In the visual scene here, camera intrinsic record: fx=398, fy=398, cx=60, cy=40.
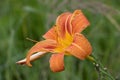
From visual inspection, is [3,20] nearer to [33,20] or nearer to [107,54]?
[33,20]

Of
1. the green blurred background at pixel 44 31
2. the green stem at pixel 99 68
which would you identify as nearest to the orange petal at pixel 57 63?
the green stem at pixel 99 68

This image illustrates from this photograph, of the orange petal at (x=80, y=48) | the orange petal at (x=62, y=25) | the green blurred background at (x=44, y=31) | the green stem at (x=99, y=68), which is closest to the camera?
the orange petal at (x=80, y=48)

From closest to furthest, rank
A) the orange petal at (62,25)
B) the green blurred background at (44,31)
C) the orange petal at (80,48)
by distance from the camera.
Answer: the orange petal at (80,48) → the orange petal at (62,25) → the green blurred background at (44,31)

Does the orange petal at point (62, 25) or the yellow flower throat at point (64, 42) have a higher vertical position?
the orange petal at point (62, 25)

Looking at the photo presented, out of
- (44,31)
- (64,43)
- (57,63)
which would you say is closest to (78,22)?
(64,43)

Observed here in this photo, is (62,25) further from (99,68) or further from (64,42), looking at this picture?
(99,68)

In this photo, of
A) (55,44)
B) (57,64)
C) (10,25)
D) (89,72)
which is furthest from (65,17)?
(10,25)

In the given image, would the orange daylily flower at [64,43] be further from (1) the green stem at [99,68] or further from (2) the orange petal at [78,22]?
(1) the green stem at [99,68]

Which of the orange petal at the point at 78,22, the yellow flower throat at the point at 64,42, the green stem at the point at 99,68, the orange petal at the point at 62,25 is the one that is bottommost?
the green stem at the point at 99,68
